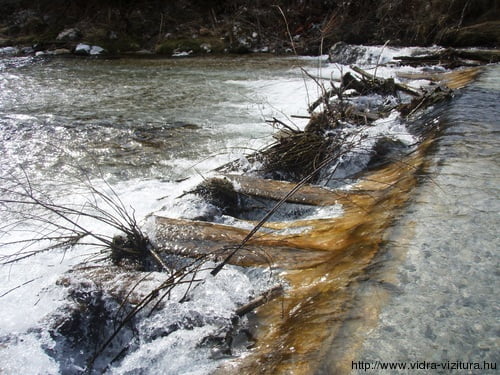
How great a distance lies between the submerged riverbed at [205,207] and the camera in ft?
5.01

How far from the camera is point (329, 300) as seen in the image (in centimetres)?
174

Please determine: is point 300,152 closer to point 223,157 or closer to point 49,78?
point 223,157

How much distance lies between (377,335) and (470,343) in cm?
32

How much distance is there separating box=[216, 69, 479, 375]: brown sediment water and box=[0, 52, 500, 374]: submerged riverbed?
3 cm

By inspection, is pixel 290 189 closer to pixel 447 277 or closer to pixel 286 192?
pixel 286 192

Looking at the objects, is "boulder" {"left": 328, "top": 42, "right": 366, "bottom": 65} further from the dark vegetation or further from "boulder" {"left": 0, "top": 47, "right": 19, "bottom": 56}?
"boulder" {"left": 0, "top": 47, "right": 19, "bottom": 56}

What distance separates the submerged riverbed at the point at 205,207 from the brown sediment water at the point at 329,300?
34 mm

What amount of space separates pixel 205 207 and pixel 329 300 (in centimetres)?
148

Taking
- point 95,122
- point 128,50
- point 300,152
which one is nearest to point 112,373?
point 300,152

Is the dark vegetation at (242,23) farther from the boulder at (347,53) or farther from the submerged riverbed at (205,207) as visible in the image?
the submerged riverbed at (205,207)

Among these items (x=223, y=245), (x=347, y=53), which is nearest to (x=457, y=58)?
(x=347, y=53)

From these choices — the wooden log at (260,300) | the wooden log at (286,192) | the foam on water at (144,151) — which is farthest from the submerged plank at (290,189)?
the wooden log at (260,300)

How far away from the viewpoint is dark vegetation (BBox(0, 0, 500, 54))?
11.5 metres

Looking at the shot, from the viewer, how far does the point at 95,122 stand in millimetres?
6238
